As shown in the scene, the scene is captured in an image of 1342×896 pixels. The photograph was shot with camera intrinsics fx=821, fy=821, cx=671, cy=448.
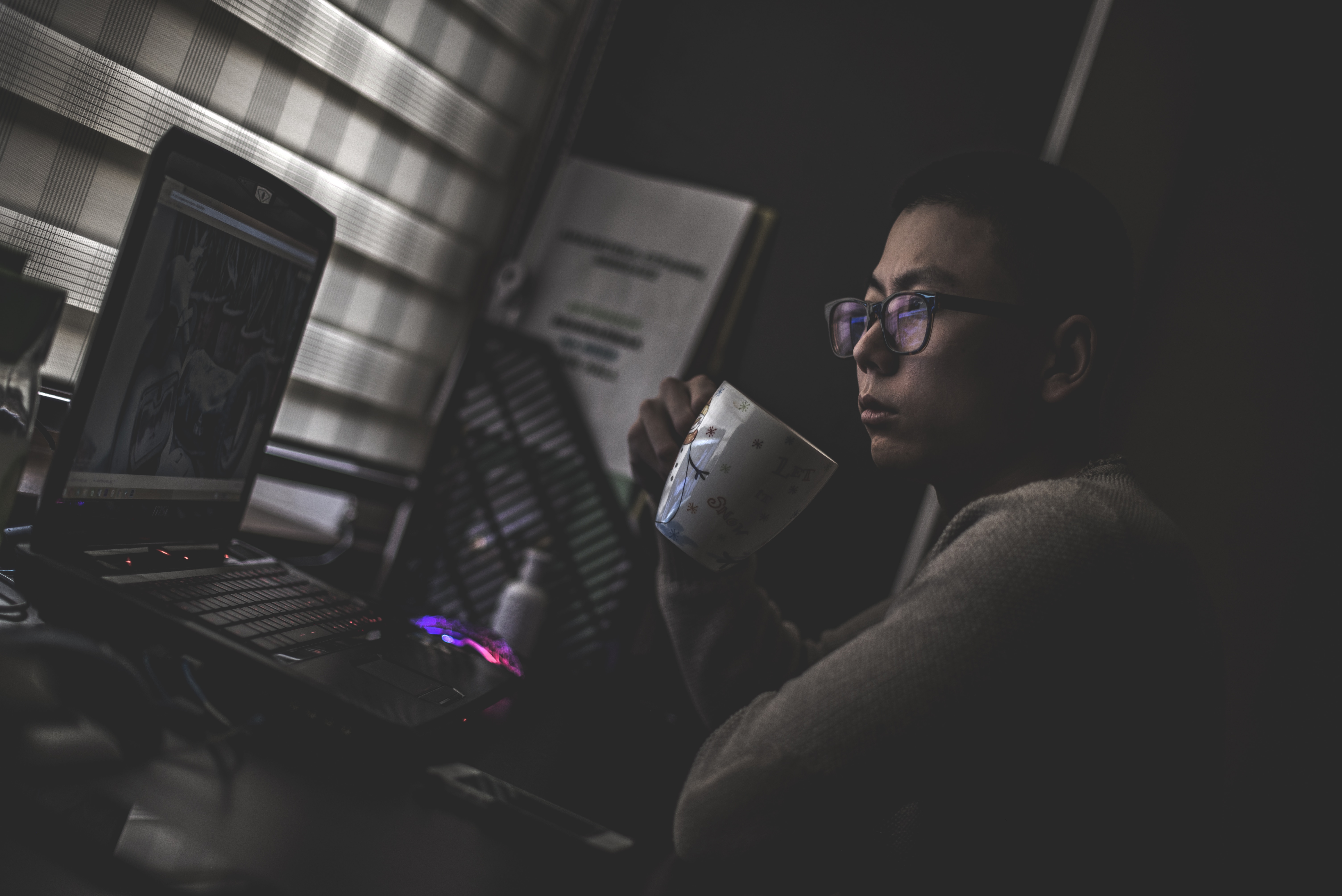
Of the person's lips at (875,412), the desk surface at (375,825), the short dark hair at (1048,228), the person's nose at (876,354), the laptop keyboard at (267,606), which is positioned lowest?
the desk surface at (375,825)

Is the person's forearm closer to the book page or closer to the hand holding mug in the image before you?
the hand holding mug

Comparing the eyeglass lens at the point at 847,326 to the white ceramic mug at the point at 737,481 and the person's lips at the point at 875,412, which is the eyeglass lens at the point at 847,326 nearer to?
the person's lips at the point at 875,412

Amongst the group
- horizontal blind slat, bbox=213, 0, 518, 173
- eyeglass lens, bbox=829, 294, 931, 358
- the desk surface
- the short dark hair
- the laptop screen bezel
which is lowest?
the desk surface

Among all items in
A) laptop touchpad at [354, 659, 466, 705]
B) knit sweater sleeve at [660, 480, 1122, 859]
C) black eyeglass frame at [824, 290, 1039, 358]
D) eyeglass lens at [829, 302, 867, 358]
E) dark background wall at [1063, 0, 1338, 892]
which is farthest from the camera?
dark background wall at [1063, 0, 1338, 892]

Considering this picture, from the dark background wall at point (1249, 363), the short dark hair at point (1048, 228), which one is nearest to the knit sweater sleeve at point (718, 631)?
the short dark hair at point (1048, 228)

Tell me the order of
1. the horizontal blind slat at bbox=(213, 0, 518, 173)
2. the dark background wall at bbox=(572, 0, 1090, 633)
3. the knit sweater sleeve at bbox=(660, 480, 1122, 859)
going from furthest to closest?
the dark background wall at bbox=(572, 0, 1090, 633) → the horizontal blind slat at bbox=(213, 0, 518, 173) → the knit sweater sleeve at bbox=(660, 480, 1122, 859)

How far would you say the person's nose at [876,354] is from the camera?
805mm

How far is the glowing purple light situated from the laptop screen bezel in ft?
0.73

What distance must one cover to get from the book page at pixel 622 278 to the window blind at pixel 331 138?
167 mm

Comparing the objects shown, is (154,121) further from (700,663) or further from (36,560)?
(700,663)

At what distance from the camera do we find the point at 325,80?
1146 mm

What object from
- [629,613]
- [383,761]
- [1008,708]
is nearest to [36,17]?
[383,761]

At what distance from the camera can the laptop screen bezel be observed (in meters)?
0.60

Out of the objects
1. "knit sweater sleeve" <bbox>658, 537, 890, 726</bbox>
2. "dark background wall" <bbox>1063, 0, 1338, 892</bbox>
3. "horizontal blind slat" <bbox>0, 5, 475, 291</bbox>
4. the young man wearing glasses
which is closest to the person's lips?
the young man wearing glasses
